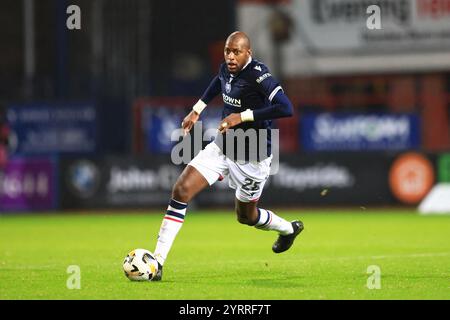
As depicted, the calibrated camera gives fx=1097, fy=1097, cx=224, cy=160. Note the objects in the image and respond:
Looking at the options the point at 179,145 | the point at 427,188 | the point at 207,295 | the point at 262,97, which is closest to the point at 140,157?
the point at 179,145

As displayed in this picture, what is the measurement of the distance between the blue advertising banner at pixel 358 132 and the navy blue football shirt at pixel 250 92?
12880 millimetres

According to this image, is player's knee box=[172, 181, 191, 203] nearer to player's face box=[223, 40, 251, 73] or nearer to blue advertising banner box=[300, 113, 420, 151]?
player's face box=[223, 40, 251, 73]

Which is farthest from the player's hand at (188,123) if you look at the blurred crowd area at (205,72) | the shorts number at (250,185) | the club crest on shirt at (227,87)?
the blurred crowd area at (205,72)

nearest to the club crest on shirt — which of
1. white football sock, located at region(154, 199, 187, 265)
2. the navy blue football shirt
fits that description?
the navy blue football shirt

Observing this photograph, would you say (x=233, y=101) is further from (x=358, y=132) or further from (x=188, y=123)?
(x=358, y=132)

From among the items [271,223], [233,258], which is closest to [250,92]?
[271,223]

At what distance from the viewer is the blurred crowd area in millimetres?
24766

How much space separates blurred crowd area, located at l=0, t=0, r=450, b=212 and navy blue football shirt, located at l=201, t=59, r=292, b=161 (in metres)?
11.9

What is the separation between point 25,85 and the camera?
26.0 m

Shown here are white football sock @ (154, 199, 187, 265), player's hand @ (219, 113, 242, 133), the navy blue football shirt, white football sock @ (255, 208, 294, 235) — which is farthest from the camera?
white football sock @ (255, 208, 294, 235)

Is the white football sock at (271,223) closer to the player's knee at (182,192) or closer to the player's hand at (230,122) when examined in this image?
the player's knee at (182,192)

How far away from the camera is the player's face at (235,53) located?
36.8ft

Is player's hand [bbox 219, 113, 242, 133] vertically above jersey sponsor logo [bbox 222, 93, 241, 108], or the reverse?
jersey sponsor logo [bbox 222, 93, 241, 108]

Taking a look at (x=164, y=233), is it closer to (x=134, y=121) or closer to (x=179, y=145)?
(x=179, y=145)
